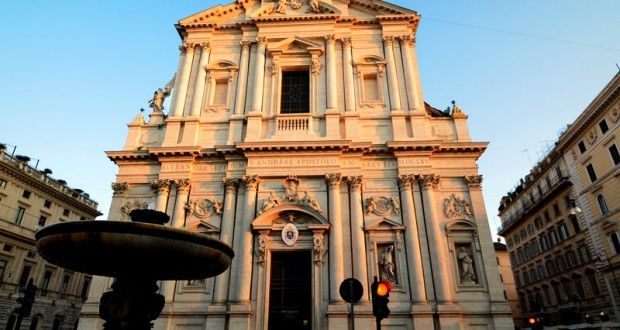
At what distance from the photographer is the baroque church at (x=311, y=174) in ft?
44.3

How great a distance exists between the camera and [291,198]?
49.0 ft

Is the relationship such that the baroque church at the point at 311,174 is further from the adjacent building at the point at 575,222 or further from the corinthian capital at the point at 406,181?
the adjacent building at the point at 575,222

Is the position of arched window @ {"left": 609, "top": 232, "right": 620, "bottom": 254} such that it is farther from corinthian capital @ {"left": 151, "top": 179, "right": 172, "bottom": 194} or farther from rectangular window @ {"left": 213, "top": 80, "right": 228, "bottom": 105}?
corinthian capital @ {"left": 151, "top": 179, "right": 172, "bottom": 194}

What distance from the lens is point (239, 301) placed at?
1323 cm

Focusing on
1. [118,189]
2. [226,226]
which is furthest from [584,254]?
[118,189]

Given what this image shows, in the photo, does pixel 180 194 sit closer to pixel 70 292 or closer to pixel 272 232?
pixel 272 232

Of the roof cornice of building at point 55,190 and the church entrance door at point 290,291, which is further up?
the roof cornice of building at point 55,190

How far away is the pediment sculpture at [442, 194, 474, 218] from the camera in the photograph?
1492 centimetres

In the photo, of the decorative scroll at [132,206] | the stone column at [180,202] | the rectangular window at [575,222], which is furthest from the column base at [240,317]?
the rectangular window at [575,222]

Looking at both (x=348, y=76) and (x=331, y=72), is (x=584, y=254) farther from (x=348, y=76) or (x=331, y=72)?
(x=331, y=72)

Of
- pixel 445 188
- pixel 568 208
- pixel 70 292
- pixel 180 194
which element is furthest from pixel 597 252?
pixel 70 292

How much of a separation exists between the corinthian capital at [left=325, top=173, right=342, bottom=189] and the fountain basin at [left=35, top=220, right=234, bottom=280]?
8.85 meters

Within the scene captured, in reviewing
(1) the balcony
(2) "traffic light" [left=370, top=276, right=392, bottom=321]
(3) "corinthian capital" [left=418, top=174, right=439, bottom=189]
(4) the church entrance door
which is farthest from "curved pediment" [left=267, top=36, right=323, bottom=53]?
(1) the balcony

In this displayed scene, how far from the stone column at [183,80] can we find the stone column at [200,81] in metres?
0.47
